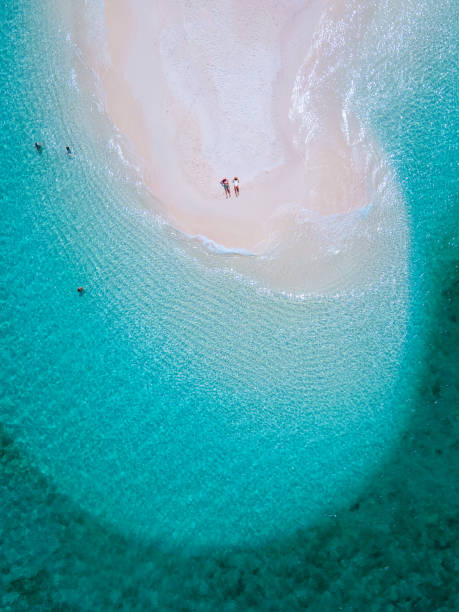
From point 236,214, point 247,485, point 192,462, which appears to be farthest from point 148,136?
point 247,485

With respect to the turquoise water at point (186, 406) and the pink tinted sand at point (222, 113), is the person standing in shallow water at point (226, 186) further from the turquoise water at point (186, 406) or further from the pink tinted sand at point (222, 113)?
the turquoise water at point (186, 406)

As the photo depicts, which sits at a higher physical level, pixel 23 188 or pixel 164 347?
pixel 23 188

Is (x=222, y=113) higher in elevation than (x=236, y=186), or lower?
higher

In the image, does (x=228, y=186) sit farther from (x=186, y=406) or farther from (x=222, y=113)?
(x=186, y=406)

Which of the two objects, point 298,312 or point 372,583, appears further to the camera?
point 298,312

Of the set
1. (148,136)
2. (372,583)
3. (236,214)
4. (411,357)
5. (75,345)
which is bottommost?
(372,583)

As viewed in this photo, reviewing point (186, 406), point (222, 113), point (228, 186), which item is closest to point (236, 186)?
point (228, 186)

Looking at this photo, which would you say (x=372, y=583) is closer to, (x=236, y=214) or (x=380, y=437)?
(x=380, y=437)

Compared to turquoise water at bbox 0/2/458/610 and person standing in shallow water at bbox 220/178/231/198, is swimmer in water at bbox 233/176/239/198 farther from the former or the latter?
turquoise water at bbox 0/2/458/610
